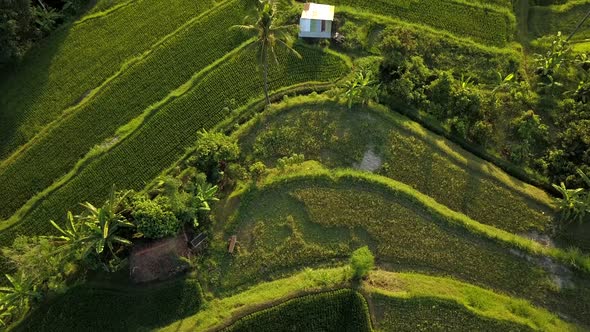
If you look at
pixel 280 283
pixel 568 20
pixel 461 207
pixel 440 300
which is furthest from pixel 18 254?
pixel 568 20

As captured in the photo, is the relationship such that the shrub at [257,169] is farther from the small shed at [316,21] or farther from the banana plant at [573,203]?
the banana plant at [573,203]

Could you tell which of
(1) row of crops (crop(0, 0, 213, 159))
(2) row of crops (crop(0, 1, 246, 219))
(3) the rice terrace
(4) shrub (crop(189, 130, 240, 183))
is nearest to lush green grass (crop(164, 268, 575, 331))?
(3) the rice terrace

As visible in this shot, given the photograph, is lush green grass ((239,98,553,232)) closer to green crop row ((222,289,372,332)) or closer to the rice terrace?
the rice terrace

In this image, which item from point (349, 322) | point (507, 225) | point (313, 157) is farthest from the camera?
point (313, 157)

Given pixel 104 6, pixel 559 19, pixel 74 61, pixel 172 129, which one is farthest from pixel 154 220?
pixel 559 19

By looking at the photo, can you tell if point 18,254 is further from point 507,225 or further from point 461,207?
point 507,225

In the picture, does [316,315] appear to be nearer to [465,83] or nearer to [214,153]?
[214,153]

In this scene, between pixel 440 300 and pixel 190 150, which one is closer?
pixel 440 300
